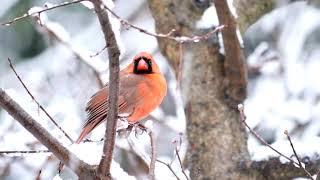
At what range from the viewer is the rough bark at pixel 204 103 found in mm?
3518

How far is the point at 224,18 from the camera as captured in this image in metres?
3.11

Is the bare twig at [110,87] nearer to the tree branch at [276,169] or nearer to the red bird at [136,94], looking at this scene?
the red bird at [136,94]

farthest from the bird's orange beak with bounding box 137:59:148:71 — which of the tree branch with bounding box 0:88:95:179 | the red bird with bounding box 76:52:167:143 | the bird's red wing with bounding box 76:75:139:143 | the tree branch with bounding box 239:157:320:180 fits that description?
the tree branch with bounding box 0:88:95:179

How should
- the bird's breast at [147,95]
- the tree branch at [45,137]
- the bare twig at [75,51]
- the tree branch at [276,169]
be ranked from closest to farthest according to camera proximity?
the tree branch at [45,137]
the bird's breast at [147,95]
the tree branch at [276,169]
the bare twig at [75,51]

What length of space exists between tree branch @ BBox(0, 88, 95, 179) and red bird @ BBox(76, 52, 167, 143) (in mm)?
553

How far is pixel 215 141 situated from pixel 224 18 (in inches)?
27.5

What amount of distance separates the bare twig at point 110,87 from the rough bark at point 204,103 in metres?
1.35

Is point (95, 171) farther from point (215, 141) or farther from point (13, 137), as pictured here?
point (13, 137)

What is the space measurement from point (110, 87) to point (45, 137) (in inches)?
11.9

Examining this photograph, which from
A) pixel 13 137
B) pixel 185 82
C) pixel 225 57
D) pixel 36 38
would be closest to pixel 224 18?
pixel 225 57

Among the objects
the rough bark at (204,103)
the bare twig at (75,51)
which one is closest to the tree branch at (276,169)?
the rough bark at (204,103)

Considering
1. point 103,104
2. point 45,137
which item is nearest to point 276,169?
point 103,104

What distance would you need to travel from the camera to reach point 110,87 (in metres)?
1.98

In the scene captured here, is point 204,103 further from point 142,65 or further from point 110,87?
point 110,87
